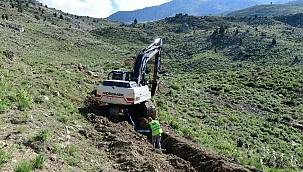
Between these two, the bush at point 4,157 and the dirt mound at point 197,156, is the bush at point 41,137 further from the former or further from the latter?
the dirt mound at point 197,156

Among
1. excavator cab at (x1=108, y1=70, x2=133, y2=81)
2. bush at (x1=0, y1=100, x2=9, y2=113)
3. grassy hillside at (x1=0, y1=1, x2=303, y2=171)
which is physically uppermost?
excavator cab at (x1=108, y1=70, x2=133, y2=81)

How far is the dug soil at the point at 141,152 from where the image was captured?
592 inches

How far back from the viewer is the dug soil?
49.4ft

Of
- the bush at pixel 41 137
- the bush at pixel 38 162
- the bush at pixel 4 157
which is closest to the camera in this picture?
the bush at pixel 4 157

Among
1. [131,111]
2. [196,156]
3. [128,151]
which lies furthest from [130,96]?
[128,151]

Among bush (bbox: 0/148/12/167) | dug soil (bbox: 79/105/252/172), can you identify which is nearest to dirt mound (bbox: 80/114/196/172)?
dug soil (bbox: 79/105/252/172)

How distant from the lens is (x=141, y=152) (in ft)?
54.6

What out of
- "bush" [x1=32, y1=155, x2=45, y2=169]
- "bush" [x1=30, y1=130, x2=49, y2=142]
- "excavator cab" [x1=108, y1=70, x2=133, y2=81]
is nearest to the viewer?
"bush" [x1=32, y1=155, x2=45, y2=169]

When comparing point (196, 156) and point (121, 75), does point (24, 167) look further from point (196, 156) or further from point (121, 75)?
point (121, 75)

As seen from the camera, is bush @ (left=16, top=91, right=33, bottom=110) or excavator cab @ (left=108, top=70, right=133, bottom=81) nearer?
bush @ (left=16, top=91, right=33, bottom=110)

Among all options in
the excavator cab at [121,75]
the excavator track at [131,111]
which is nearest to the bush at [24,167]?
the excavator track at [131,111]

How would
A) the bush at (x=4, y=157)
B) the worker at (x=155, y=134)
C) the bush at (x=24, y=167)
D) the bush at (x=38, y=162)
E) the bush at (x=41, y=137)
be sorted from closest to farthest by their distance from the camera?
the bush at (x=24, y=167), the bush at (x=4, y=157), the bush at (x=38, y=162), the bush at (x=41, y=137), the worker at (x=155, y=134)

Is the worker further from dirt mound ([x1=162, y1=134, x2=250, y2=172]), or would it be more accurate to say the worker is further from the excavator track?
the excavator track

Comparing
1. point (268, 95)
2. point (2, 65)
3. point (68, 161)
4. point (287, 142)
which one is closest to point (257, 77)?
point (268, 95)
